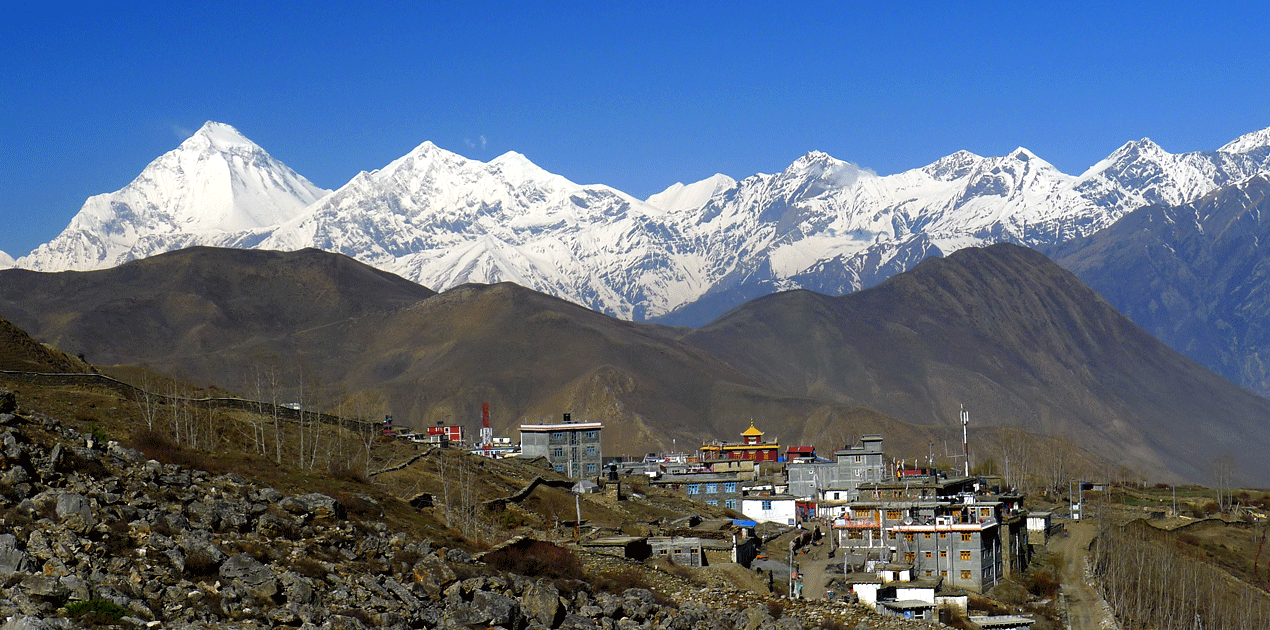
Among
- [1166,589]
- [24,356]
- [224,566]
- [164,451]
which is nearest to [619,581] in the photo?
[164,451]

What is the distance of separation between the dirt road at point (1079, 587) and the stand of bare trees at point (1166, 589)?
0.93m

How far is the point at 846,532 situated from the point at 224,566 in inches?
2058

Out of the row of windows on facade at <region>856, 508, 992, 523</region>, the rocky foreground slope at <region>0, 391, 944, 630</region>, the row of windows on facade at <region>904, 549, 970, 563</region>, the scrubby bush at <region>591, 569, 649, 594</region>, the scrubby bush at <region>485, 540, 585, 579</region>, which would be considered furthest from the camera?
the row of windows on facade at <region>856, 508, 992, 523</region>

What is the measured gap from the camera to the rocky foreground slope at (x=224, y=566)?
99.9ft

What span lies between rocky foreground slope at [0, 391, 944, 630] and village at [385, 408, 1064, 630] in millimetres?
15311

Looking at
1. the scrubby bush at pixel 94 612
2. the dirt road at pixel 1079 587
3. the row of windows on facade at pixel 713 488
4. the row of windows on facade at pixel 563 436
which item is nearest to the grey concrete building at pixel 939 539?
the dirt road at pixel 1079 587

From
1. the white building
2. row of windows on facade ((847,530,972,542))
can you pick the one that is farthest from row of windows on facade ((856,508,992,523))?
the white building

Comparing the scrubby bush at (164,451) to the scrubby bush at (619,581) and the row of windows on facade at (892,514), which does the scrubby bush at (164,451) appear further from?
the row of windows on facade at (892,514)

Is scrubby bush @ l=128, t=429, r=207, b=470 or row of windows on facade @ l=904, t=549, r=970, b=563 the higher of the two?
scrubby bush @ l=128, t=429, r=207, b=470

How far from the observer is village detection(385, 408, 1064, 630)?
60781mm

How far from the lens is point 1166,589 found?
82250mm

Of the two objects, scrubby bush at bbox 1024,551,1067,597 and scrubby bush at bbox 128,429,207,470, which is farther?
scrubby bush at bbox 1024,551,1067,597

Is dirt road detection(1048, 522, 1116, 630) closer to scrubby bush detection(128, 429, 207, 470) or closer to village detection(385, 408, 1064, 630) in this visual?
village detection(385, 408, 1064, 630)

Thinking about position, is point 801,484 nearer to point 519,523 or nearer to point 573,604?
point 519,523
